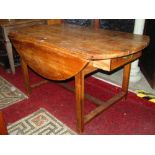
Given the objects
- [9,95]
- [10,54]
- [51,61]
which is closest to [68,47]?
[51,61]

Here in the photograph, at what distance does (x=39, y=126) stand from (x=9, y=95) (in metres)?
0.82

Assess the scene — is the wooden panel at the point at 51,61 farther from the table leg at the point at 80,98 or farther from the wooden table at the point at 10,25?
the wooden table at the point at 10,25

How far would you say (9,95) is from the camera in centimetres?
260

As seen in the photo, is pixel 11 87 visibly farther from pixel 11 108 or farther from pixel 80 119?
pixel 80 119

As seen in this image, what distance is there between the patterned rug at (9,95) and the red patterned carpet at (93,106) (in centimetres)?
8

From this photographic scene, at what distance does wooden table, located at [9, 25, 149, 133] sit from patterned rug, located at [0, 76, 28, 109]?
537 mm

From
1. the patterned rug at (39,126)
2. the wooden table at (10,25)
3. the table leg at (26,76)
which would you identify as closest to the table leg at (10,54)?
the wooden table at (10,25)

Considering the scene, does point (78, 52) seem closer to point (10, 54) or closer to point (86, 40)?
point (86, 40)

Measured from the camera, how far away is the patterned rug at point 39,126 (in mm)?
1916

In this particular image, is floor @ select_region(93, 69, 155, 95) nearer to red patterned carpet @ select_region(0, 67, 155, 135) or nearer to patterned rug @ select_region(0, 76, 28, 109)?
red patterned carpet @ select_region(0, 67, 155, 135)

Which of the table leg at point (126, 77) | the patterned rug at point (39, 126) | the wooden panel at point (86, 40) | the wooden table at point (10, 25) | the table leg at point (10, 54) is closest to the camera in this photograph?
the wooden panel at point (86, 40)

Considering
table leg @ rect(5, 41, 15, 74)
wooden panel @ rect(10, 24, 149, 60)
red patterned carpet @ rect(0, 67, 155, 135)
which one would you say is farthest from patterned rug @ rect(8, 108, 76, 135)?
table leg @ rect(5, 41, 15, 74)

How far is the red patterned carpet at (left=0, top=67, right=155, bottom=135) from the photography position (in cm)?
197
